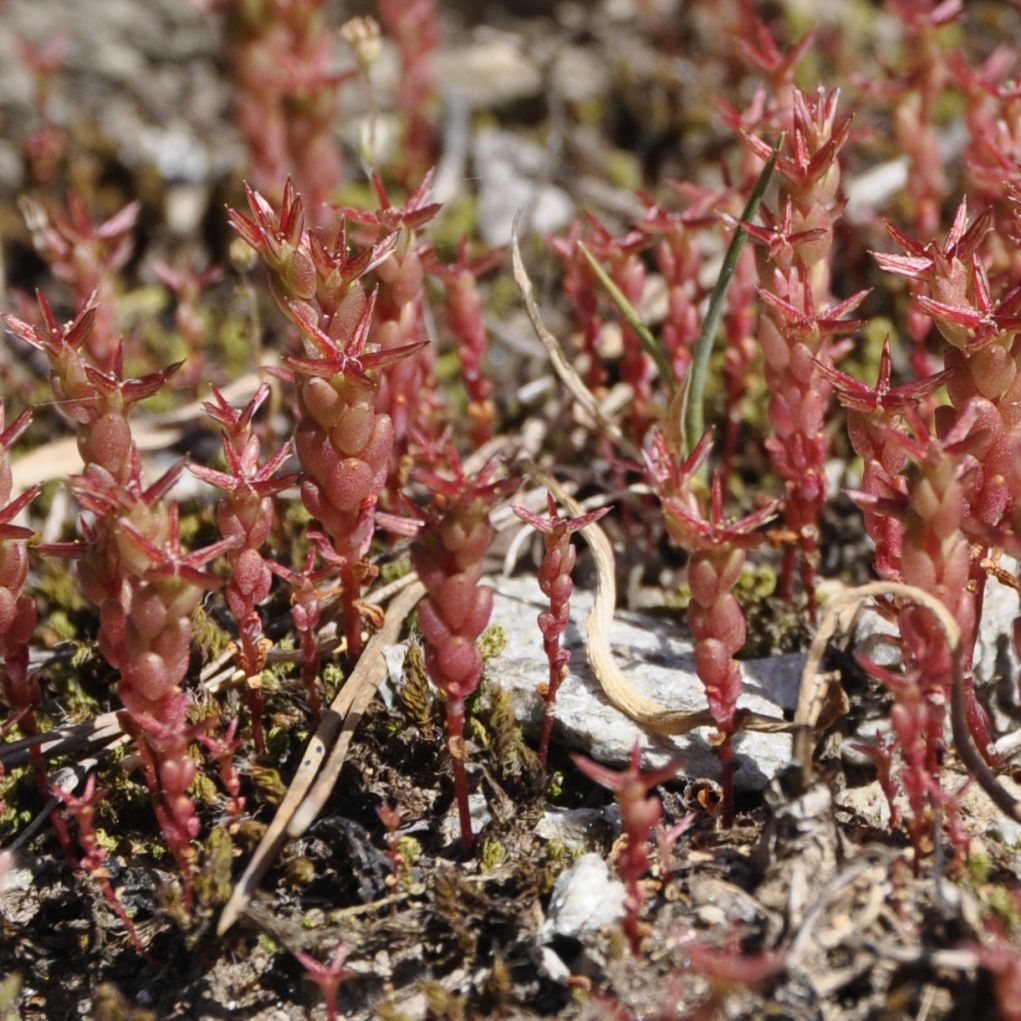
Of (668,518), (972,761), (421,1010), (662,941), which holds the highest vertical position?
(668,518)

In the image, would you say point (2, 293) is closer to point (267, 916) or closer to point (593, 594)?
point (593, 594)

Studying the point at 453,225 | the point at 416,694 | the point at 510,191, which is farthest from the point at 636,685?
the point at 510,191

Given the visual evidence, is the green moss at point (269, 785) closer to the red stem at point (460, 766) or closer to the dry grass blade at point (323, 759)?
the dry grass blade at point (323, 759)

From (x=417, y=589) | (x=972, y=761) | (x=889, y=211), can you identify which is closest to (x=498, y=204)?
(x=889, y=211)

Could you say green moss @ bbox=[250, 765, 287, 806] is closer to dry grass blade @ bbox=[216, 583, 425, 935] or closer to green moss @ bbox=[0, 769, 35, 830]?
dry grass blade @ bbox=[216, 583, 425, 935]

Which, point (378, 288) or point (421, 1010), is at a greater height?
point (378, 288)

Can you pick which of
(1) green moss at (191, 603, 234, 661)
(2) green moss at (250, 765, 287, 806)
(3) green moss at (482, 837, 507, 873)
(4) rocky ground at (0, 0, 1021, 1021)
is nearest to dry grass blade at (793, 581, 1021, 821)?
(4) rocky ground at (0, 0, 1021, 1021)

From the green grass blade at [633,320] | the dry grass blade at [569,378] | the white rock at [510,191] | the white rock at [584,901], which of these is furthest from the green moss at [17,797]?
the white rock at [510,191]
